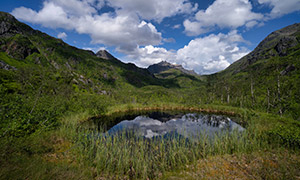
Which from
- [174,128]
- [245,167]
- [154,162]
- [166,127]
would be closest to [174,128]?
[174,128]

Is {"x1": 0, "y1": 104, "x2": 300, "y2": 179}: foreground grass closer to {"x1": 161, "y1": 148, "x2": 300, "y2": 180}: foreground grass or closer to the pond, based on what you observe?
{"x1": 161, "y1": 148, "x2": 300, "y2": 180}: foreground grass

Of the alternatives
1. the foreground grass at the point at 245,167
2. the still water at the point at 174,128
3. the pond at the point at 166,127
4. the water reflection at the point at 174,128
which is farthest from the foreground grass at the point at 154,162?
the water reflection at the point at 174,128

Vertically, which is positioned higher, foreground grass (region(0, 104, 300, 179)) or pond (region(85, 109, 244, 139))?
foreground grass (region(0, 104, 300, 179))

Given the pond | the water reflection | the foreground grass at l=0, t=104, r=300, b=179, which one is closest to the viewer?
the foreground grass at l=0, t=104, r=300, b=179

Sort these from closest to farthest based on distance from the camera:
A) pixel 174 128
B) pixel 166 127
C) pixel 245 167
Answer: pixel 245 167 < pixel 174 128 < pixel 166 127

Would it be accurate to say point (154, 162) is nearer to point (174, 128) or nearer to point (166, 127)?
point (174, 128)

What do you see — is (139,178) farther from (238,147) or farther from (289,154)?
(289,154)

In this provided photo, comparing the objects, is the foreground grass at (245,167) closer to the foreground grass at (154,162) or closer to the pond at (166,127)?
the foreground grass at (154,162)

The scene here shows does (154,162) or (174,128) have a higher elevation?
(174,128)

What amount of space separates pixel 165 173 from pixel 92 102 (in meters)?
33.6

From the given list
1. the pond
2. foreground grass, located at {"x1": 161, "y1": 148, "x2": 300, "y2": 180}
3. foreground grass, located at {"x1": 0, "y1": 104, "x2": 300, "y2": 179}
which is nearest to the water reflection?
the pond

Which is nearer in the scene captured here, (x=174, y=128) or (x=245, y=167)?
(x=245, y=167)

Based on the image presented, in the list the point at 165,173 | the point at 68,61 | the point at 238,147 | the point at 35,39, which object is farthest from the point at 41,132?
the point at 35,39

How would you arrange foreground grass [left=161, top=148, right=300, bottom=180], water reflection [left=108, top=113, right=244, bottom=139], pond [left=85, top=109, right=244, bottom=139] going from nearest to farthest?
1. foreground grass [left=161, top=148, right=300, bottom=180]
2. pond [left=85, top=109, right=244, bottom=139]
3. water reflection [left=108, top=113, right=244, bottom=139]
